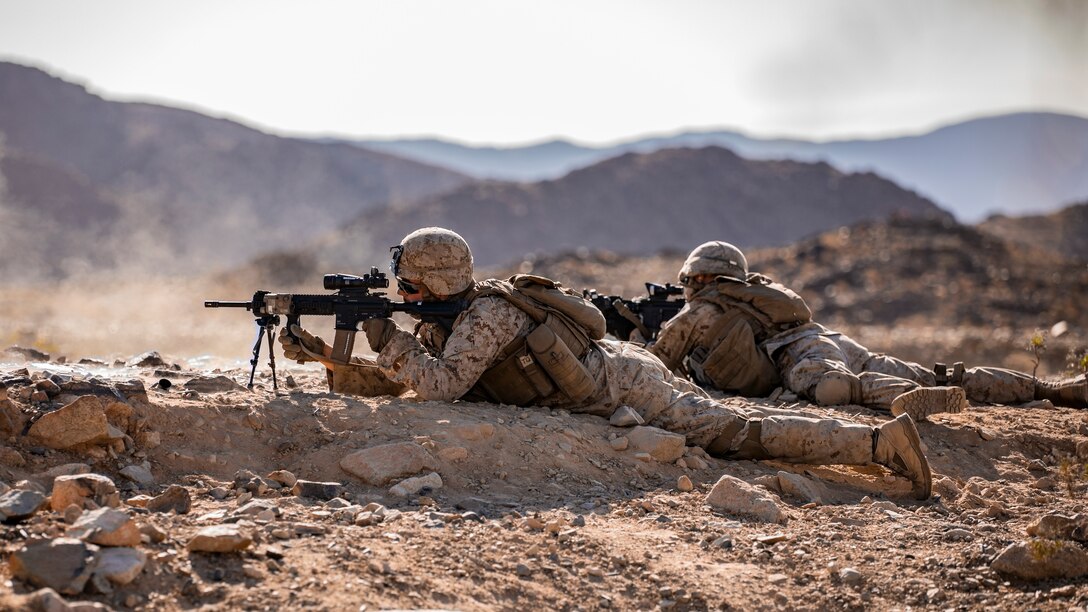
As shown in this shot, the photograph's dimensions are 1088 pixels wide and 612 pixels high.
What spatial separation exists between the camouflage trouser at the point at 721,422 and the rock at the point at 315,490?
2.03 m

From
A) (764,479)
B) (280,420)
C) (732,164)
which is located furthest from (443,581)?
(732,164)

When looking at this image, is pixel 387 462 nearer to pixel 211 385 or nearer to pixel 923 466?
pixel 211 385

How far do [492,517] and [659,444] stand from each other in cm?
150

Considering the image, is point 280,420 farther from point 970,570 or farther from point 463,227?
point 463,227

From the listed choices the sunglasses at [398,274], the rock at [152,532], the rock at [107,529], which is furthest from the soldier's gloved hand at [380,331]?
the rock at [107,529]

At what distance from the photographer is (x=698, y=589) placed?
4094 mm

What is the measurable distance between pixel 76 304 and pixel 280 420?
28.1 m

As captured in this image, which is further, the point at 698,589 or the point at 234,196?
the point at 234,196

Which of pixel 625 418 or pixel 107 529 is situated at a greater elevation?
pixel 625 418

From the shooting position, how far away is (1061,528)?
446 cm

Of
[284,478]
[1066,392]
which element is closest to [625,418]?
[284,478]

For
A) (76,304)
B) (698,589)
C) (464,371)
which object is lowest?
(76,304)

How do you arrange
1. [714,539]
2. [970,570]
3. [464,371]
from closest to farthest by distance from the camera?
[970,570]
[714,539]
[464,371]

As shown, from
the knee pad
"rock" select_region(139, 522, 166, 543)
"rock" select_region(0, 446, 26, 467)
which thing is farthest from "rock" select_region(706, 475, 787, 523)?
"rock" select_region(0, 446, 26, 467)
